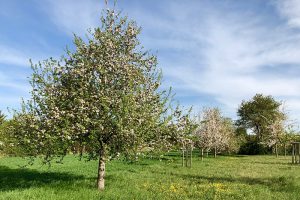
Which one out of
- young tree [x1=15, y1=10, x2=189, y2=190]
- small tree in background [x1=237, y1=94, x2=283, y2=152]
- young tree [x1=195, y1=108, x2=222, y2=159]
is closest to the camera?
young tree [x1=15, y1=10, x2=189, y2=190]

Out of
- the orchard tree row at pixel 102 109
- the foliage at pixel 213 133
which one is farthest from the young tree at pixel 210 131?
the orchard tree row at pixel 102 109

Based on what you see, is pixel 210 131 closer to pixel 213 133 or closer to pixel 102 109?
pixel 213 133

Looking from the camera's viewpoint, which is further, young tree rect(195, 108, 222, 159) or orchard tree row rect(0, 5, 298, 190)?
young tree rect(195, 108, 222, 159)

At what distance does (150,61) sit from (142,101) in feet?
8.90

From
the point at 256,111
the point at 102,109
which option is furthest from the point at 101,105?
the point at 256,111

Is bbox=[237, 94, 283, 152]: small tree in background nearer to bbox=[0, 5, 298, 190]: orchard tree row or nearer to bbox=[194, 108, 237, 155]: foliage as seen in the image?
bbox=[194, 108, 237, 155]: foliage

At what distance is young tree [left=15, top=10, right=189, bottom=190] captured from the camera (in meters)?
16.6

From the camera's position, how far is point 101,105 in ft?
56.3

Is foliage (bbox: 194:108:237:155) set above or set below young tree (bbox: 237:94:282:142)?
below

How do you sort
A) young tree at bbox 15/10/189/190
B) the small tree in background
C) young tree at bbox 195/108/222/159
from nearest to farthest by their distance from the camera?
young tree at bbox 15/10/189/190, young tree at bbox 195/108/222/159, the small tree in background

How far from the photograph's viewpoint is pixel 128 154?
17.3m

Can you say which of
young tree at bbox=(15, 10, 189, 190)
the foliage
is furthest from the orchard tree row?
the foliage

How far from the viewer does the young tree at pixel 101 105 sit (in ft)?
54.5

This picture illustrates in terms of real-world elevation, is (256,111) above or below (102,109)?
above
